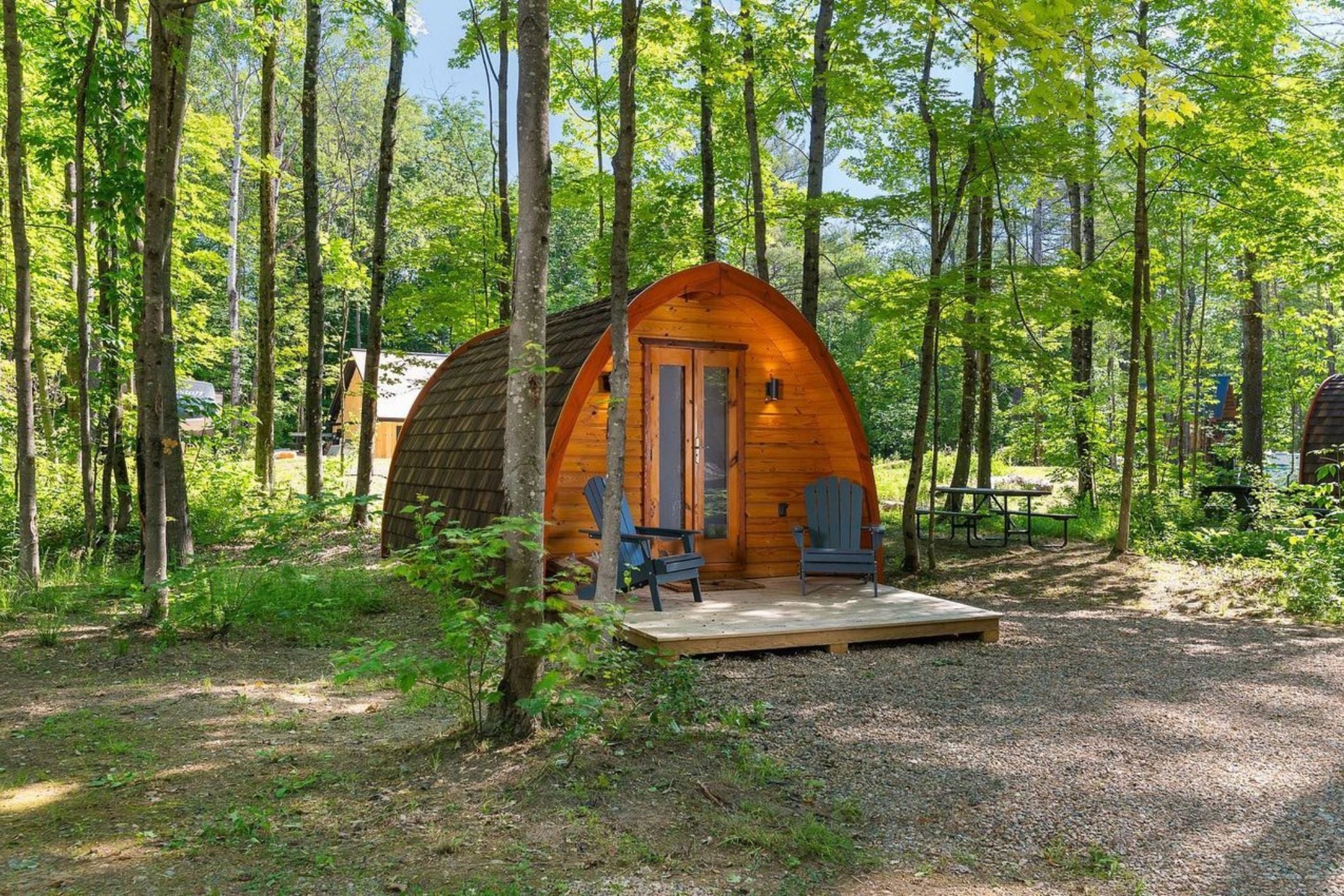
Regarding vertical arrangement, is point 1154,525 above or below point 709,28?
below

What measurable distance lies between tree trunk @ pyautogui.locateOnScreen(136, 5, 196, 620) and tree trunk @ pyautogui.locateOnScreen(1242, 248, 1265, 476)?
43.5 feet

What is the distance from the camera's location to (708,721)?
4.23 m

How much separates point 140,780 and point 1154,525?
11.6 m

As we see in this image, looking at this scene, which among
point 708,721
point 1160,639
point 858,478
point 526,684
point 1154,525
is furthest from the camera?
point 1154,525

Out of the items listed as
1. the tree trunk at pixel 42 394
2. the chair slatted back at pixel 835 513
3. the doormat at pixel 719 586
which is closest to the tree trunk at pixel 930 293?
the chair slatted back at pixel 835 513

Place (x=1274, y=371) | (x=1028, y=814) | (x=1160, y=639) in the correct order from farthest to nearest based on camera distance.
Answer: (x=1274, y=371) < (x=1160, y=639) < (x=1028, y=814)

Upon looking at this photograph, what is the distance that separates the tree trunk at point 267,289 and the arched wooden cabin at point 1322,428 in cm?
1488

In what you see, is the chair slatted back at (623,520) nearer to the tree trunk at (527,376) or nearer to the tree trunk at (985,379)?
the tree trunk at (527,376)

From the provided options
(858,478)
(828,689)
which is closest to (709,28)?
(858,478)

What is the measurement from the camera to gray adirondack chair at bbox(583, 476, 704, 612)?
6.58m

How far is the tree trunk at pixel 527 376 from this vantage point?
371 centimetres

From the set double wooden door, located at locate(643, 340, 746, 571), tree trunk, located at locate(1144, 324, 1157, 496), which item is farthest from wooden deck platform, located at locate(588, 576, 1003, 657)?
tree trunk, located at locate(1144, 324, 1157, 496)

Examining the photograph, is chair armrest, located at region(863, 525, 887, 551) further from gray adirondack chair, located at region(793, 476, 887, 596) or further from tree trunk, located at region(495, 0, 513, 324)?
tree trunk, located at region(495, 0, 513, 324)

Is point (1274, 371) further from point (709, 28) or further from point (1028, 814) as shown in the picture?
point (1028, 814)
